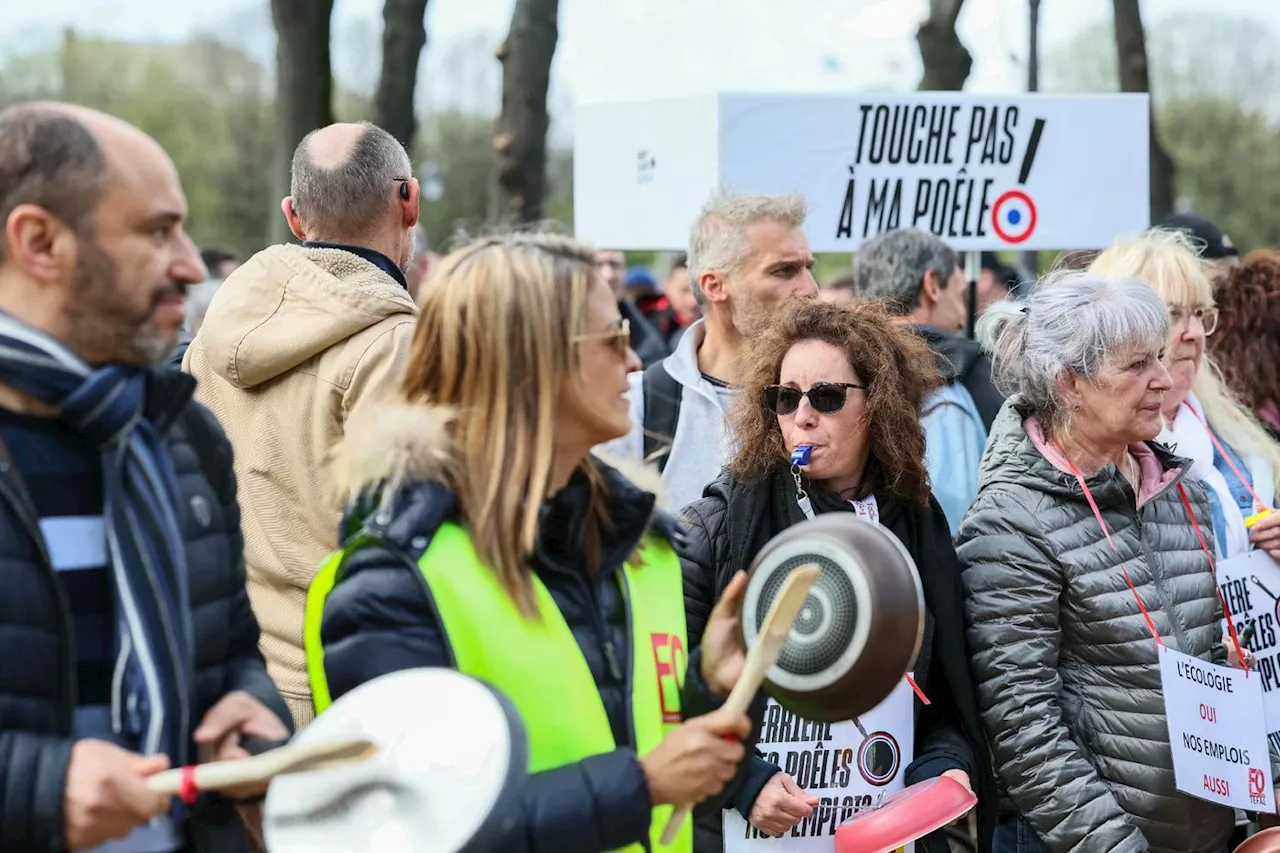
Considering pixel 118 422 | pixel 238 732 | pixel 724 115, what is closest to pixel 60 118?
pixel 118 422

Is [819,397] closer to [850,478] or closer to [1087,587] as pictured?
[850,478]

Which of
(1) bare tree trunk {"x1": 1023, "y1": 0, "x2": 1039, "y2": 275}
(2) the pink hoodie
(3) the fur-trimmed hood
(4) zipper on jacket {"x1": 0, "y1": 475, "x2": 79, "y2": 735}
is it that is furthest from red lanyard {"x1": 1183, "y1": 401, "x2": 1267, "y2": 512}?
(1) bare tree trunk {"x1": 1023, "y1": 0, "x2": 1039, "y2": 275}

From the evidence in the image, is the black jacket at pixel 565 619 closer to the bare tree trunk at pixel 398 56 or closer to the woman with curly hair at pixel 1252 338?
the woman with curly hair at pixel 1252 338

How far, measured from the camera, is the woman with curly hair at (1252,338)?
5633 mm

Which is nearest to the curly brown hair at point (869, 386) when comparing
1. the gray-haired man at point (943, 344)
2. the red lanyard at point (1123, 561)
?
the gray-haired man at point (943, 344)

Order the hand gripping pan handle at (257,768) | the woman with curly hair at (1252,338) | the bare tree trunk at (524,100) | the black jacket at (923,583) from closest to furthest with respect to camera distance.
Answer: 1. the hand gripping pan handle at (257,768)
2. the black jacket at (923,583)
3. the woman with curly hair at (1252,338)
4. the bare tree trunk at (524,100)

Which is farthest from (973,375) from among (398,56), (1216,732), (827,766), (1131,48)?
(1131,48)

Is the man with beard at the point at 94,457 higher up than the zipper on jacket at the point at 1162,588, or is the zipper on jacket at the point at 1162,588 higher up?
the man with beard at the point at 94,457

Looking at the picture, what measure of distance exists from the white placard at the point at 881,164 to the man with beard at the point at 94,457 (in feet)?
12.3

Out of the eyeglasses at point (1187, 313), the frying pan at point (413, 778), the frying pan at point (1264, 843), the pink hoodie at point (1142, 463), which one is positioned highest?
the eyeglasses at point (1187, 313)

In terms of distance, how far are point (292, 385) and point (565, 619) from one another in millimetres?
1611

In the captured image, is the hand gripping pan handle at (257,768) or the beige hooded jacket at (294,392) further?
the beige hooded jacket at (294,392)

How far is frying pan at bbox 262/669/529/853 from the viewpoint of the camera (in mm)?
2129

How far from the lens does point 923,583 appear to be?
3826 mm
